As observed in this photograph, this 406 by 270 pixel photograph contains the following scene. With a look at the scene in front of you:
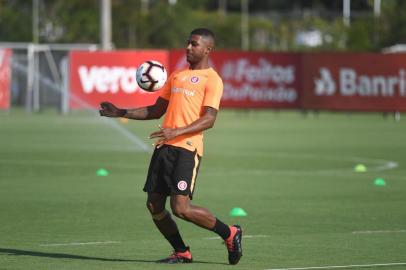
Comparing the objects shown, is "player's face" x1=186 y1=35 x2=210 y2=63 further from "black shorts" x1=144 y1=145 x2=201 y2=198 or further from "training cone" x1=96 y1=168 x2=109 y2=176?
"training cone" x1=96 y1=168 x2=109 y2=176

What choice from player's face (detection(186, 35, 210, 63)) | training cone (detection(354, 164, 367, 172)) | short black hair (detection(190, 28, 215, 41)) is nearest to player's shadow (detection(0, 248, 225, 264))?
player's face (detection(186, 35, 210, 63))

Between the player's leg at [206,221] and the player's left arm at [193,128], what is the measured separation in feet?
1.92

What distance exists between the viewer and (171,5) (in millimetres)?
72750

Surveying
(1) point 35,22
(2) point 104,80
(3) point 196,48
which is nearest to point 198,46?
(3) point 196,48

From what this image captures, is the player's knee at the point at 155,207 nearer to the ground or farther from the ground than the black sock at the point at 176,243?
farther from the ground

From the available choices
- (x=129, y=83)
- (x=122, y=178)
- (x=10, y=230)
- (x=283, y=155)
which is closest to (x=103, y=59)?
(x=129, y=83)

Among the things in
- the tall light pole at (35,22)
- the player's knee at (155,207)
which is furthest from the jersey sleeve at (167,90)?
the tall light pole at (35,22)

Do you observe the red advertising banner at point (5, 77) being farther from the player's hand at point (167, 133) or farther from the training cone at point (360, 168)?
the player's hand at point (167, 133)

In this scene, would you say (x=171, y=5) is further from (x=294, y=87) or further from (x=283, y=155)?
(x=283, y=155)

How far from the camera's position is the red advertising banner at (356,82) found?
Answer: 41844 mm

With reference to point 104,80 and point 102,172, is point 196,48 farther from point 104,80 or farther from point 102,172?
point 104,80

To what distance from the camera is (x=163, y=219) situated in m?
11.6

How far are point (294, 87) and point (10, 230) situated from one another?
96.6 ft

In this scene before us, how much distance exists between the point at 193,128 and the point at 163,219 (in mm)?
983
